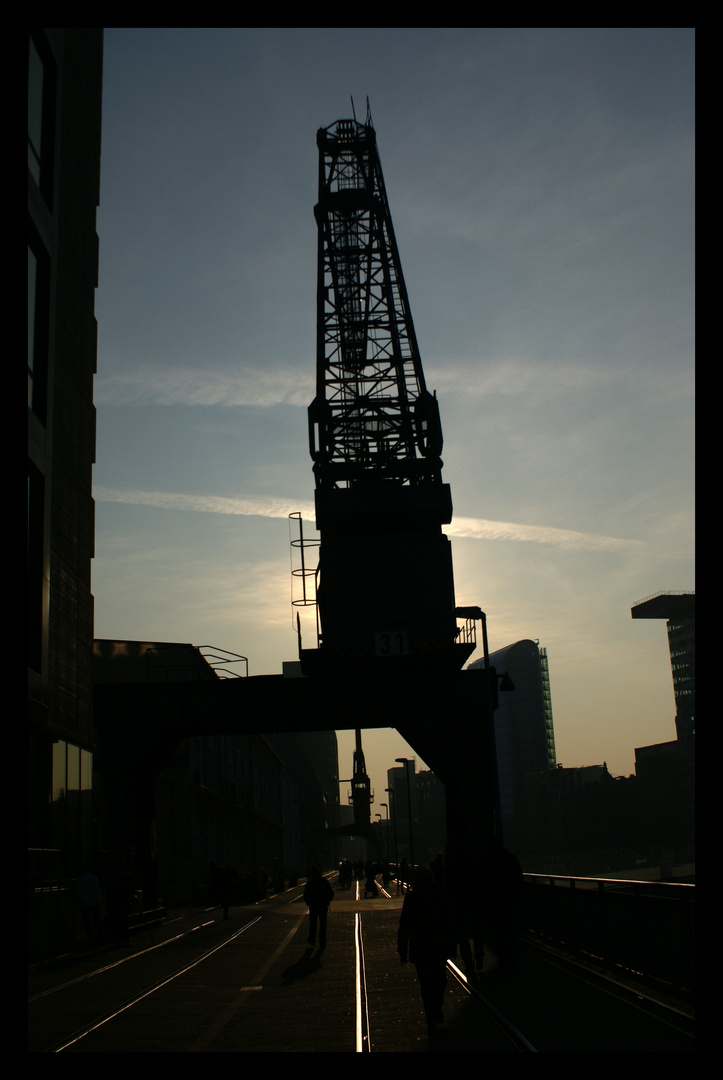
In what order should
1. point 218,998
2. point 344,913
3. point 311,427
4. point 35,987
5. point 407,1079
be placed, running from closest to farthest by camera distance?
point 407,1079
point 218,998
point 35,987
point 344,913
point 311,427

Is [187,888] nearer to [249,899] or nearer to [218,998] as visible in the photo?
[249,899]

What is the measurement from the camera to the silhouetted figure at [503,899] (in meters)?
14.8

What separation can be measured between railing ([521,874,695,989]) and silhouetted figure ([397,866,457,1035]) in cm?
291

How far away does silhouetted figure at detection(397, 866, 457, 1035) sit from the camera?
33.8 ft

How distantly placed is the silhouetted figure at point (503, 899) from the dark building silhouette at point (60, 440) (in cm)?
919

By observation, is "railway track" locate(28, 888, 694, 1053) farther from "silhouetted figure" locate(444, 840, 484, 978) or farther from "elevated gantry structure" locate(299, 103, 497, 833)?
"elevated gantry structure" locate(299, 103, 497, 833)

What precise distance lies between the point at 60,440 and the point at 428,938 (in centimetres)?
1721

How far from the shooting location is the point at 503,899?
48.5 ft

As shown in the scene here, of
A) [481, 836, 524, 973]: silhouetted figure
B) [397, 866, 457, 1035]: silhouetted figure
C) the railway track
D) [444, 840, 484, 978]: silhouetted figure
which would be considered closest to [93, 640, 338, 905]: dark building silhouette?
the railway track

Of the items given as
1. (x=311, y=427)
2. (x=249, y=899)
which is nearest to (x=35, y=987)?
(x=311, y=427)

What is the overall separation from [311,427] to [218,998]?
2746 centimetres

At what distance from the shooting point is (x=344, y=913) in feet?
114

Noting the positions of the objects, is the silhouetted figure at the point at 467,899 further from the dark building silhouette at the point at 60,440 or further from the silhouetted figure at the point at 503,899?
the dark building silhouette at the point at 60,440

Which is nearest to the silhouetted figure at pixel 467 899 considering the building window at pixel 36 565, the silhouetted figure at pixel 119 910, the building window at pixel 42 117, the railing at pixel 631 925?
the railing at pixel 631 925
